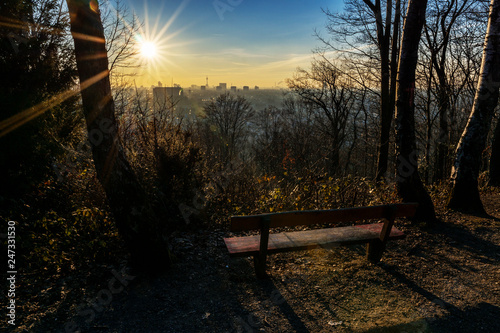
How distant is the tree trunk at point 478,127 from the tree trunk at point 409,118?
1.00 metres

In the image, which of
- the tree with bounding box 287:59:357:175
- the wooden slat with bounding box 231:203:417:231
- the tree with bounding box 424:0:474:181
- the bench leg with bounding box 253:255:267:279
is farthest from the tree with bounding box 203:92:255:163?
the wooden slat with bounding box 231:203:417:231

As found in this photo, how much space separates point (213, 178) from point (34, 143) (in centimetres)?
393

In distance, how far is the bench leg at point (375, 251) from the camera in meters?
4.02

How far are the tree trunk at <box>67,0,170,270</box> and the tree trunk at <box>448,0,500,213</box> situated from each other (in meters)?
5.84

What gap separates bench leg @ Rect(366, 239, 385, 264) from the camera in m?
4.02

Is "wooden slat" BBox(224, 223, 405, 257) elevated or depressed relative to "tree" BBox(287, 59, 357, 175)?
depressed

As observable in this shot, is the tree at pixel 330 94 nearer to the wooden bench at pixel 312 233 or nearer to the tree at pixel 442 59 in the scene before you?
the tree at pixel 442 59

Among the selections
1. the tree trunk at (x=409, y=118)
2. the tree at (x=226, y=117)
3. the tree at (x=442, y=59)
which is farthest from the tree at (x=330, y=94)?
the tree at (x=226, y=117)

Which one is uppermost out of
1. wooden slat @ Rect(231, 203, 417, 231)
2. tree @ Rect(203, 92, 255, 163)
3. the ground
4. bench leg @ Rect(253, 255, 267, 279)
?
tree @ Rect(203, 92, 255, 163)

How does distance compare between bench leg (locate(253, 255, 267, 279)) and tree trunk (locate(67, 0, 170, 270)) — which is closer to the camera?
tree trunk (locate(67, 0, 170, 270))

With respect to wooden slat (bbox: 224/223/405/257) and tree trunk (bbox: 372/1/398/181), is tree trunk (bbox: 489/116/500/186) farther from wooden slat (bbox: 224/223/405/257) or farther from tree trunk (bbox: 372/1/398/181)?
wooden slat (bbox: 224/223/405/257)

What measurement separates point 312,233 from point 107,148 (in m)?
3.02

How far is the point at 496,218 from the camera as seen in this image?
5.44m

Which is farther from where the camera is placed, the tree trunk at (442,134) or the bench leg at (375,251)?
the tree trunk at (442,134)
